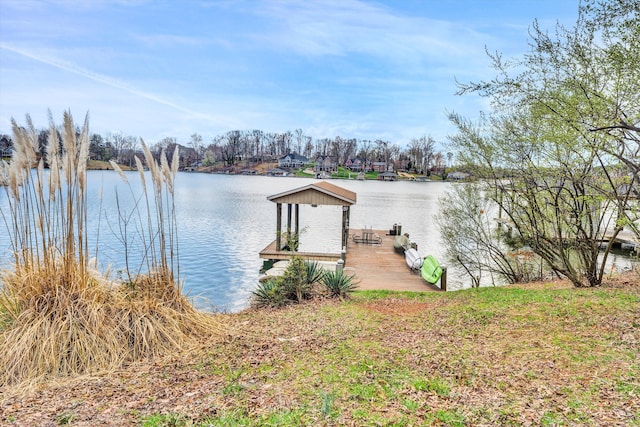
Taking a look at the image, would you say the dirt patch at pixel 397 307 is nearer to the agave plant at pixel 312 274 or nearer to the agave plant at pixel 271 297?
the agave plant at pixel 312 274

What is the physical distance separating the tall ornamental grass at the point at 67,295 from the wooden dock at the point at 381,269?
6063mm

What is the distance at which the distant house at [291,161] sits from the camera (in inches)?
4067

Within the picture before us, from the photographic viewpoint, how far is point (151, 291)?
15.4 ft

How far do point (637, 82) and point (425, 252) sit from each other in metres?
13.6

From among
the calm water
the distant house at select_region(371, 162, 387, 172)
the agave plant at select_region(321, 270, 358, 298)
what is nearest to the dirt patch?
the agave plant at select_region(321, 270, 358, 298)

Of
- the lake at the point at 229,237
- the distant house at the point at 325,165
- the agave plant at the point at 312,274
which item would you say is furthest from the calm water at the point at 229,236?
the distant house at the point at 325,165

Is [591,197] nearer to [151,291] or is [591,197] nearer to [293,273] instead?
[293,273]

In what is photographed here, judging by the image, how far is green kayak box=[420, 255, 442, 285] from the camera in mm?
11359

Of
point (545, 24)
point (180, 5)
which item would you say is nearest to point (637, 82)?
point (545, 24)

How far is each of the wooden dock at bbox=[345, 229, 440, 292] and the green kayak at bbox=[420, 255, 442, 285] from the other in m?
→ 0.17

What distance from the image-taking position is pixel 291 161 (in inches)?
4067

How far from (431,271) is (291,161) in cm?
9338

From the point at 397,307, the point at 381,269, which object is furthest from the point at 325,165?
the point at 397,307

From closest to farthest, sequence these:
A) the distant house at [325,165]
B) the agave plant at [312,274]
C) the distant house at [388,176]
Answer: the agave plant at [312,274] → the distant house at [388,176] → the distant house at [325,165]
